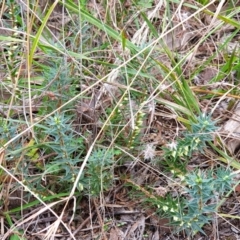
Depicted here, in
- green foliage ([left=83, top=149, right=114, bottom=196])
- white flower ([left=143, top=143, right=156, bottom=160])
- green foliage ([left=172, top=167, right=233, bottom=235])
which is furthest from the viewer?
white flower ([left=143, top=143, right=156, bottom=160])

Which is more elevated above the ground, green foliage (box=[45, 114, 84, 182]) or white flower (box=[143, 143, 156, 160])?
green foliage (box=[45, 114, 84, 182])

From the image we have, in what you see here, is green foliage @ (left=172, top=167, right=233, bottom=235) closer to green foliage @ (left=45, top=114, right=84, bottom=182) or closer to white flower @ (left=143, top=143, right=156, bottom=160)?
white flower @ (left=143, top=143, right=156, bottom=160)

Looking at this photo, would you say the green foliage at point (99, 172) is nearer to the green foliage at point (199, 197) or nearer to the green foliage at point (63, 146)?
the green foliage at point (63, 146)

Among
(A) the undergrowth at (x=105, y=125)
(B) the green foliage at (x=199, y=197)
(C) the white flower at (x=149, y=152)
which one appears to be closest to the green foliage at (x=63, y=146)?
(A) the undergrowth at (x=105, y=125)

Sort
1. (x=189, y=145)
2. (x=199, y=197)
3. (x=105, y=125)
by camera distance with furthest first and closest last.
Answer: (x=105, y=125), (x=189, y=145), (x=199, y=197)

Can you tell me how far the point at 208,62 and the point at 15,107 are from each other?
0.67 meters

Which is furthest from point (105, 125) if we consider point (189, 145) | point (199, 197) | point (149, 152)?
point (199, 197)

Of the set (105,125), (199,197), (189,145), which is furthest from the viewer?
(105,125)

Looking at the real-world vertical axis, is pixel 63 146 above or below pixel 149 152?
above

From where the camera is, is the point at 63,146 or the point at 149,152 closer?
the point at 63,146

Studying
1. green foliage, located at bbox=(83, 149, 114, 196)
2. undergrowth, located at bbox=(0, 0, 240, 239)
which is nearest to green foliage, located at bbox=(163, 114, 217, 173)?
undergrowth, located at bbox=(0, 0, 240, 239)

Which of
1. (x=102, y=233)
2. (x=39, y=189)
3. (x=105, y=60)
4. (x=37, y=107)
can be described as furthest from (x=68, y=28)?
(x=102, y=233)

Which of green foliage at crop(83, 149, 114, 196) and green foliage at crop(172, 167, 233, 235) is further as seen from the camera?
green foliage at crop(83, 149, 114, 196)

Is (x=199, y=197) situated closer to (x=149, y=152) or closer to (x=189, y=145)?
(x=189, y=145)
